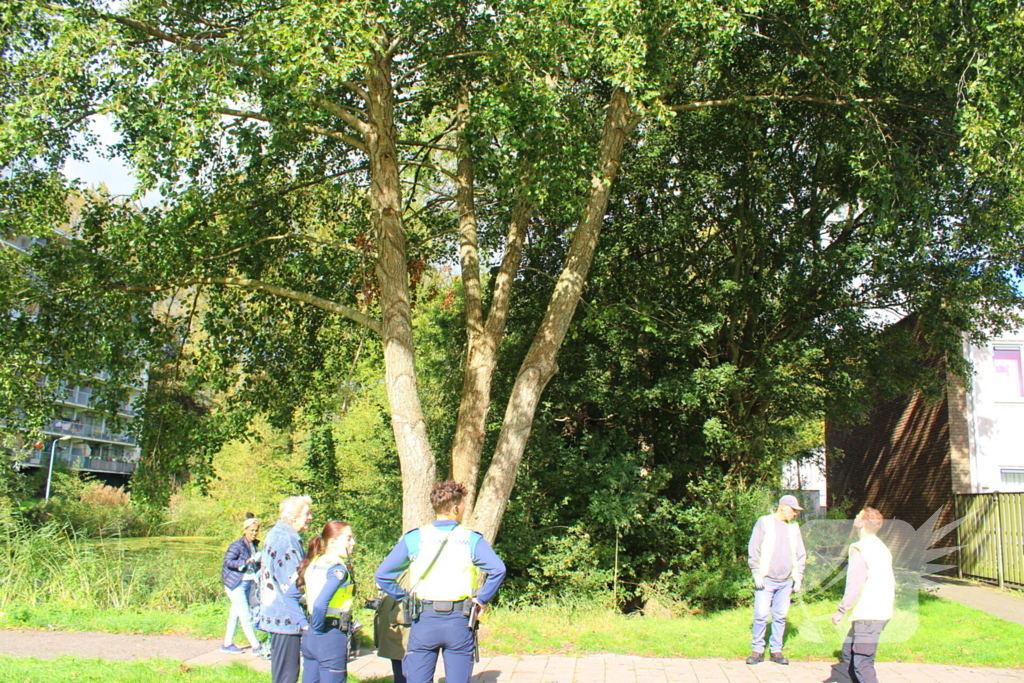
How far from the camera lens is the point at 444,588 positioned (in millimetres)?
5082

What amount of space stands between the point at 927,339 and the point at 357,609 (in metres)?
10.6

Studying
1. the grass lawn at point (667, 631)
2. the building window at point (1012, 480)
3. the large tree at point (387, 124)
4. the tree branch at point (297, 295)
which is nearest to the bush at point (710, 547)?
the grass lawn at point (667, 631)

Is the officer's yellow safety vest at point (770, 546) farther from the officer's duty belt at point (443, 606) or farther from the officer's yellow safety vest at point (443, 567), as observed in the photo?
the officer's duty belt at point (443, 606)

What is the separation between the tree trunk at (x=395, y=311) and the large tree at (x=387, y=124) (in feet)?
0.11

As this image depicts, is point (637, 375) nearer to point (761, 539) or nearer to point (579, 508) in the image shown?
point (579, 508)

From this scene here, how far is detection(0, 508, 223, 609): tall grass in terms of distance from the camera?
11195 millimetres

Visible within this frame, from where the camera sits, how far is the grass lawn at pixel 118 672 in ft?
22.4

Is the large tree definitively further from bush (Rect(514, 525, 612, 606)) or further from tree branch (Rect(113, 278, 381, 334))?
bush (Rect(514, 525, 612, 606))

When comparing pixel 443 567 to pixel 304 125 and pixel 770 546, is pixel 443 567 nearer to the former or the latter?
pixel 770 546

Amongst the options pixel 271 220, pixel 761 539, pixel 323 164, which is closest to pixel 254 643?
pixel 761 539

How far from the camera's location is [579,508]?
1391 cm

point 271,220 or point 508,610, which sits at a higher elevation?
point 271,220

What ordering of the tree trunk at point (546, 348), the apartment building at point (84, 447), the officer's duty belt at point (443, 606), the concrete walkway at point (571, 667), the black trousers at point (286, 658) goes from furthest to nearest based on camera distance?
Result: the apartment building at point (84, 447) → the tree trunk at point (546, 348) → the concrete walkway at point (571, 667) → the black trousers at point (286, 658) → the officer's duty belt at point (443, 606)

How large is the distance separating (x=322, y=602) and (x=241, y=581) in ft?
13.4
